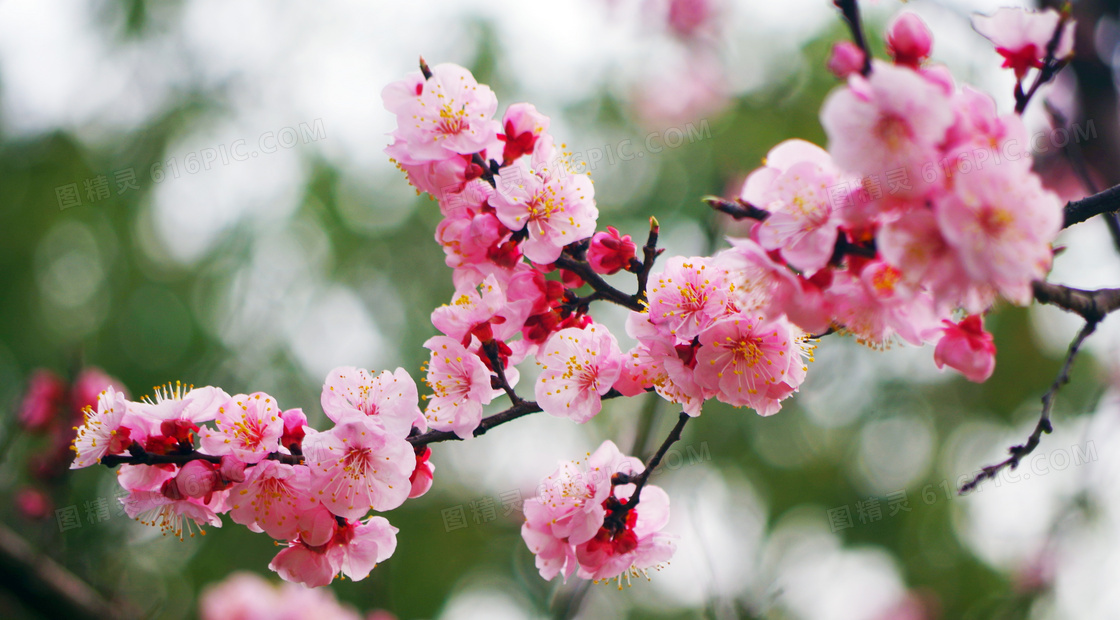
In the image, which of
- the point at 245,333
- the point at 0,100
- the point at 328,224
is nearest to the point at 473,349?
the point at 245,333

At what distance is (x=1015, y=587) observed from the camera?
6113mm

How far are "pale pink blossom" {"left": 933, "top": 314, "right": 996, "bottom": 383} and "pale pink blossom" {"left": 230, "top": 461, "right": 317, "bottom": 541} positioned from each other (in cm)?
133

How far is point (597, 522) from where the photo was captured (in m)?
1.54

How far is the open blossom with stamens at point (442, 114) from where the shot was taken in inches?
65.1

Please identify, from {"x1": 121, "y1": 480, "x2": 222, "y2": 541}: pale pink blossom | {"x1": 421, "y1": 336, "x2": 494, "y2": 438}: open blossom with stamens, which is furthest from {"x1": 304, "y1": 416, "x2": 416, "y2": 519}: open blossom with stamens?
{"x1": 121, "y1": 480, "x2": 222, "y2": 541}: pale pink blossom

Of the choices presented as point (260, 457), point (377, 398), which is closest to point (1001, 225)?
point (377, 398)

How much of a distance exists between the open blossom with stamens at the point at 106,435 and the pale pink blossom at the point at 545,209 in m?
0.92

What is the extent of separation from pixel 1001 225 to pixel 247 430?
1.46m

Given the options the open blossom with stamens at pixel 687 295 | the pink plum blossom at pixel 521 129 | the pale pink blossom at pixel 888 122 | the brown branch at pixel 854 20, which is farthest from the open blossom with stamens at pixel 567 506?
the brown branch at pixel 854 20

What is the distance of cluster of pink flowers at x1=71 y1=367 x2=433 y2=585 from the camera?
1451mm

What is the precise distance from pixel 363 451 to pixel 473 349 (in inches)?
13.6

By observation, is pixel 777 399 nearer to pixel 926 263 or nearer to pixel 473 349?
pixel 926 263

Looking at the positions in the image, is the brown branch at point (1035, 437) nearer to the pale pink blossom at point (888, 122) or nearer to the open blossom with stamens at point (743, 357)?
the open blossom with stamens at point (743, 357)

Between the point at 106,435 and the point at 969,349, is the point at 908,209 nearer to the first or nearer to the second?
the point at 969,349
